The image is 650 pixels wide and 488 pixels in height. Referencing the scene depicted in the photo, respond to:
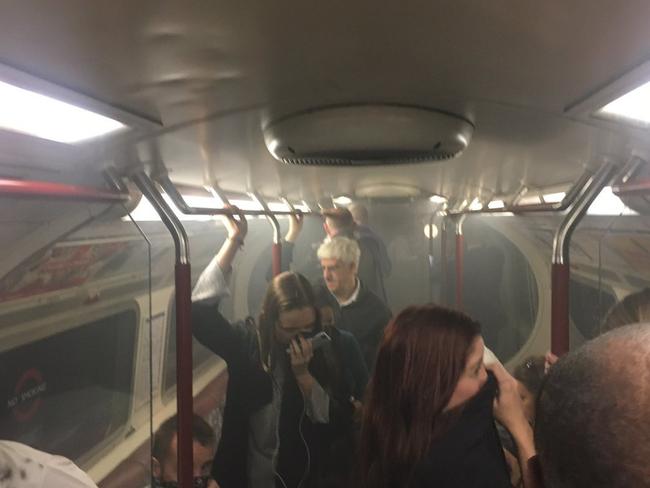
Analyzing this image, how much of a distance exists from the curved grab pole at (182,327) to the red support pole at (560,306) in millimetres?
952

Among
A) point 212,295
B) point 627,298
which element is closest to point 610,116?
point 627,298

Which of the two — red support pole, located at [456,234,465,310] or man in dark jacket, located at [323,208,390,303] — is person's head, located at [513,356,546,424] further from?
man in dark jacket, located at [323,208,390,303]

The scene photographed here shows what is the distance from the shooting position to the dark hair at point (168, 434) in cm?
155

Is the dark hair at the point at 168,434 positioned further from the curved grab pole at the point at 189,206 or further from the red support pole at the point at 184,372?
the curved grab pole at the point at 189,206

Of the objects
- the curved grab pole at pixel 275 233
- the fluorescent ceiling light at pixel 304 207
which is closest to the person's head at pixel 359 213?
the fluorescent ceiling light at pixel 304 207

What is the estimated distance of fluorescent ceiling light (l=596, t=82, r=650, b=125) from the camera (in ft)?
2.52

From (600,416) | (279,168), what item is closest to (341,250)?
(279,168)

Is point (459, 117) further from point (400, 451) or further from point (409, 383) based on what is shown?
point (400, 451)

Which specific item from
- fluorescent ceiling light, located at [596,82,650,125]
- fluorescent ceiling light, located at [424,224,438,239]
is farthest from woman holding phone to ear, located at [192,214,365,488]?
fluorescent ceiling light, located at [596,82,650,125]

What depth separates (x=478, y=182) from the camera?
1.49 meters

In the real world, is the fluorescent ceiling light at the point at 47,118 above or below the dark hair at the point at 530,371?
above

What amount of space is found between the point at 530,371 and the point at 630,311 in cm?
31

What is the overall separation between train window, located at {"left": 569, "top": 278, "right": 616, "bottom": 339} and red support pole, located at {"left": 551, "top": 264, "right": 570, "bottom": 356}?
0.04 metres

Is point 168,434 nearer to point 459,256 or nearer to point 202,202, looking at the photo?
point 202,202
